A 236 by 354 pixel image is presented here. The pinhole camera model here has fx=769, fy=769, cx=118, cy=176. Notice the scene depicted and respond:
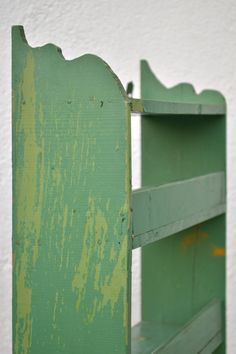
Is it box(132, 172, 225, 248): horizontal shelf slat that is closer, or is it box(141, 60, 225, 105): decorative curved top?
box(132, 172, 225, 248): horizontal shelf slat

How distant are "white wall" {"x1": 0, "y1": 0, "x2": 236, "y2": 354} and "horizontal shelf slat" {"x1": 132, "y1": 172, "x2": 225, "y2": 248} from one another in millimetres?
490

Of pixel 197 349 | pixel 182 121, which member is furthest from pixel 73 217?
pixel 182 121

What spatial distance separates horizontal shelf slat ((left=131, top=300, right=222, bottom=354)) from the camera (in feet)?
6.19

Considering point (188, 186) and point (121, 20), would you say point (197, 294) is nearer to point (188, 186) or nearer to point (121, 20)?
point (188, 186)

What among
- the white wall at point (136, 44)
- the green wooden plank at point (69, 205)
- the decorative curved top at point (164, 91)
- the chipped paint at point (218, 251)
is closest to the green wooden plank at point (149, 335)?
the chipped paint at point (218, 251)

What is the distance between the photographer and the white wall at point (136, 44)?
263cm

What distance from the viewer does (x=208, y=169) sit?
2.25 m

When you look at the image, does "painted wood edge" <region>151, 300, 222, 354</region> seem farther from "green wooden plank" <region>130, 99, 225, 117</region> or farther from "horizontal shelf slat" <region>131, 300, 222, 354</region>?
"green wooden plank" <region>130, 99, 225, 117</region>

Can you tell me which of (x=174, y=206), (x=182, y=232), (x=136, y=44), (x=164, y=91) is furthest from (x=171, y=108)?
(x=136, y=44)

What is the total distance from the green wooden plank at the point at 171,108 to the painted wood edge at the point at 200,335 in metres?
0.54

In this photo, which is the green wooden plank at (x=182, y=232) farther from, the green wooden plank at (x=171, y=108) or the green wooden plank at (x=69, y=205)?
the green wooden plank at (x=69, y=205)

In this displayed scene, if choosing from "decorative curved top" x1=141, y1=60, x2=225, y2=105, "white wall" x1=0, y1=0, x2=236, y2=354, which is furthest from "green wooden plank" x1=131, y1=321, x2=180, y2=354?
"decorative curved top" x1=141, y1=60, x2=225, y2=105

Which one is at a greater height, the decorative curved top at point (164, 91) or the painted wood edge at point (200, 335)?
the decorative curved top at point (164, 91)

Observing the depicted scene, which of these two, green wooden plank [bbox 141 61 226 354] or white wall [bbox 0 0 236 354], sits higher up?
white wall [bbox 0 0 236 354]
